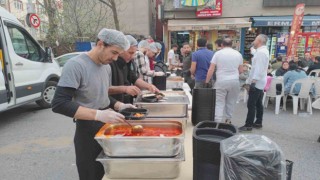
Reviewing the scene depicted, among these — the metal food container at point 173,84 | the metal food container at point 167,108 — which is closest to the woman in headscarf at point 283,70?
the metal food container at point 173,84

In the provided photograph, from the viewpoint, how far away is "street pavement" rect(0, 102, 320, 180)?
3443 mm

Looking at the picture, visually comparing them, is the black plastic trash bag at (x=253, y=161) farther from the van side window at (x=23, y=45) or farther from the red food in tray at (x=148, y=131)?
the van side window at (x=23, y=45)

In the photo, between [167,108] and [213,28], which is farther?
[213,28]

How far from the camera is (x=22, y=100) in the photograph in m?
5.64

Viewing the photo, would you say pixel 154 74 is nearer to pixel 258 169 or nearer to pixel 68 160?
pixel 68 160

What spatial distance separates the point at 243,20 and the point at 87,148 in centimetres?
1324

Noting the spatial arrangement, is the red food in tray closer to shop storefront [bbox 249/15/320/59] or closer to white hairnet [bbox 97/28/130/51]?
white hairnet [bbox 97/28/130/51]

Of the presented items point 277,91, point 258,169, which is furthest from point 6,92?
point 277,91

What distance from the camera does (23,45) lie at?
19.4ft

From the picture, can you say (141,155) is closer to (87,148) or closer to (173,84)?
(87,148)

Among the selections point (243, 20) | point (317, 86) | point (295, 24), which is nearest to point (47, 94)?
point (317, 86)

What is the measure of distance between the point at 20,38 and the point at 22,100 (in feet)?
4.41

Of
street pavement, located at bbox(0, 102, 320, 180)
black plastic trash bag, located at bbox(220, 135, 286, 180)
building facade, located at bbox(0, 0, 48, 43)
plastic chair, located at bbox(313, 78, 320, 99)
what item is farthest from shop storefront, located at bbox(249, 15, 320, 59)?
black plastic trash bag, located at bbox(220, 135, 286, 180)

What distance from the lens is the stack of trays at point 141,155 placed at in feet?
4.58
